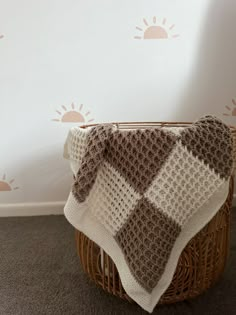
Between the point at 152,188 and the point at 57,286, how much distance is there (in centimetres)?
44

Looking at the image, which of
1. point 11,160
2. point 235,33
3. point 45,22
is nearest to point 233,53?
point 235,33

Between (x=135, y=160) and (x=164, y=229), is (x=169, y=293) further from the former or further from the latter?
(x=135, y=160)

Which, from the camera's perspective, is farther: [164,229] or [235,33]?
[235,33]

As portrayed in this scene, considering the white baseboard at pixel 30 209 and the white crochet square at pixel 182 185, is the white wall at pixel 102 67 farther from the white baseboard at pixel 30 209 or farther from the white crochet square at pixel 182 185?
the white crochet square at pixel 182 185

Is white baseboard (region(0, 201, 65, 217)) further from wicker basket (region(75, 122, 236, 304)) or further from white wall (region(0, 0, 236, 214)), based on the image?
wicker basket (region(75, 122, 236, 304))

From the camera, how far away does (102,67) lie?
118 cm

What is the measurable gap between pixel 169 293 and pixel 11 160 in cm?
83

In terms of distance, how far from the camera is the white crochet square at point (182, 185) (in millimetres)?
612

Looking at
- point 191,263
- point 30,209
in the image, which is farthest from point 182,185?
point 30,209

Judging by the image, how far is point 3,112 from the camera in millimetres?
1219

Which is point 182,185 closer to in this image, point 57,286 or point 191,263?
point 191,263

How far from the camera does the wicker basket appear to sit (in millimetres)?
702

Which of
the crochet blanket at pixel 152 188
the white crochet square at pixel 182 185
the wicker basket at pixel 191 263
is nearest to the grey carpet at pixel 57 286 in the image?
the wicker basket at pixel 191 263

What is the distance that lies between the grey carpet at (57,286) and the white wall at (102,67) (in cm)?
32
